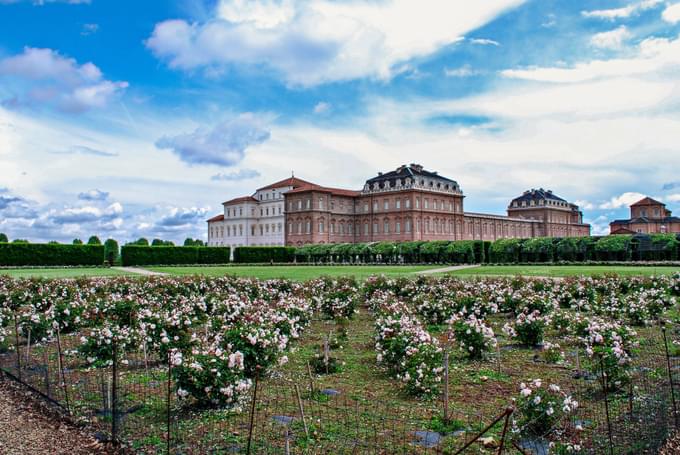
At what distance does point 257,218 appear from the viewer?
78.9m

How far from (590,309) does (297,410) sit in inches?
320

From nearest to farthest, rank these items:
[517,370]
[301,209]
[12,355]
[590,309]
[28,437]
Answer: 1. [28,437]
2. [517,370]
3. [12,355]
4. [590,309]
5. [301,209]

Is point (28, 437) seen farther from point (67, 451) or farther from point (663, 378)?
point (663, 378)

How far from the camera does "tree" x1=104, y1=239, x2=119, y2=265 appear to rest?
48.3m

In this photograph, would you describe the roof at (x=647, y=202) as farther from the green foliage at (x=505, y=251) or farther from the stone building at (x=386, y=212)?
the green foliage at (x=505, y=251)

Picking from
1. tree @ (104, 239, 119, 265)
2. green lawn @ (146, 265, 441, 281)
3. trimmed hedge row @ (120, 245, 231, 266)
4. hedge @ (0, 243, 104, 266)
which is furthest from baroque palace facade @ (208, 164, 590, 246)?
green lawn @ (146, 265, 441, 281)

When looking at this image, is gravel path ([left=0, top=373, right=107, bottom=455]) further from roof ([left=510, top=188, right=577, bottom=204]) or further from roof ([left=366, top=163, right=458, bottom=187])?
roof ([left=510, top=188, right=577, bottom=204])

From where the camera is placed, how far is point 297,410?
5645mm

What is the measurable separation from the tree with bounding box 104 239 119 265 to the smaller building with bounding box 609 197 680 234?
243 feet

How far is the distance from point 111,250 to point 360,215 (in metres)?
34.5

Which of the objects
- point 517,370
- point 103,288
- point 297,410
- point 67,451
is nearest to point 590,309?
point 517,370

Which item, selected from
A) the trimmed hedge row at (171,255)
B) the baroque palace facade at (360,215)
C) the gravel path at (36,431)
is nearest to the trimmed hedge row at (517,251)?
the trimmed hedge row at (171,255)

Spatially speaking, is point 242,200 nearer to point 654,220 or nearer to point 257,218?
point 257,218

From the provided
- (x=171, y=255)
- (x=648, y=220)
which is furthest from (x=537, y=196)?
(x=171, y=255)
